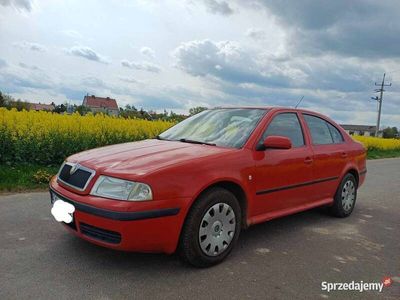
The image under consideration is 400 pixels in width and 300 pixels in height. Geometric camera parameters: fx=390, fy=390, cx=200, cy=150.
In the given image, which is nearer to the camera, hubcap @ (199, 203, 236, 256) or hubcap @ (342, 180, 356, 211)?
hubcap @ (199, 203, 236, 256)

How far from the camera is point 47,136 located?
8.23 m

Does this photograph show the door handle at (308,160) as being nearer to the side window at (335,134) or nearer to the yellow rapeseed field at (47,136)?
the side window at (335,134)

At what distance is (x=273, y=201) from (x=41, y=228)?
8.98 feet

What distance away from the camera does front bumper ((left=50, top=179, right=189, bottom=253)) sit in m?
3.21

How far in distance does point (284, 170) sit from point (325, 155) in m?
1.11

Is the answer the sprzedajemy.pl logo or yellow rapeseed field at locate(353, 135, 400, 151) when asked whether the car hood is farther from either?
yellow rapeseed field at locate(353, 135, 400, 151)

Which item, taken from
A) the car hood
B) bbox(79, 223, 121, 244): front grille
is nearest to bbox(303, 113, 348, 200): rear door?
the car hood

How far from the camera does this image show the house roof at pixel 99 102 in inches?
4024

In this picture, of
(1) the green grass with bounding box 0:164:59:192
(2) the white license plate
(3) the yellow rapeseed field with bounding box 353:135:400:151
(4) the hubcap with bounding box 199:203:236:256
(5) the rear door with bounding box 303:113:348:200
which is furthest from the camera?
(3) the yellow rapeseed field with bounding box 353:135:400:151

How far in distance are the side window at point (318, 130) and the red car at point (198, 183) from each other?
3cm

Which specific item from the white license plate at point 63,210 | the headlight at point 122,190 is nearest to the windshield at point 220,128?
the headlight at point 122,190

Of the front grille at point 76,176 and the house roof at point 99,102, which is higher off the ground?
the house roof at point 99,102

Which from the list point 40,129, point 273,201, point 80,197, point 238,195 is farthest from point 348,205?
point 40,129

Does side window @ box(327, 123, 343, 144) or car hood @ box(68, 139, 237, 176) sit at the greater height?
side window @ box(327, 123, 343, 144)
